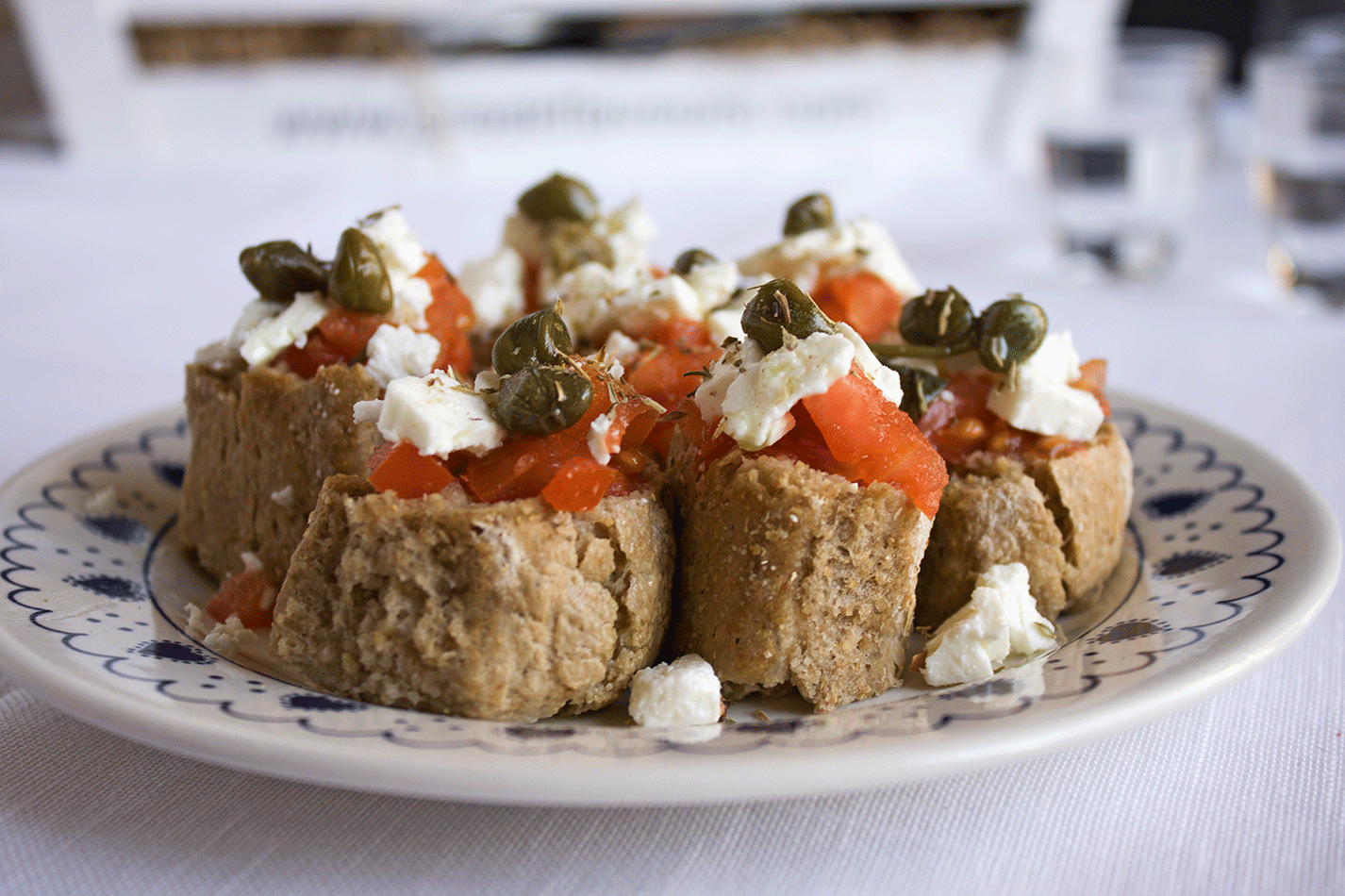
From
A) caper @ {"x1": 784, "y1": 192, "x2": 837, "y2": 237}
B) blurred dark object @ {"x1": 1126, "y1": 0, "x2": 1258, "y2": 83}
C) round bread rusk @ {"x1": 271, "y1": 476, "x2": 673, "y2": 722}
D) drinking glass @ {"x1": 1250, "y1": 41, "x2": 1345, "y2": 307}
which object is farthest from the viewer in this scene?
blurred dark object @ {"x1": 1126, "y1": 0, "x2": 1258, "y2": 83}

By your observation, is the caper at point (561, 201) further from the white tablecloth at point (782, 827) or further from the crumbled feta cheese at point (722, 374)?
the white tablecloth at point (782, 827)

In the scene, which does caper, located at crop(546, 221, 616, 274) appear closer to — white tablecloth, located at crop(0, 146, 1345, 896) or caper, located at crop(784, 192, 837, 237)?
caper, located at crop(784, 192, 837, 237)

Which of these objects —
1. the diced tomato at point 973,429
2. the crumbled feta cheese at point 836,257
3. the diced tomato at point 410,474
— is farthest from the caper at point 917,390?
the diced tomato at point 410,474

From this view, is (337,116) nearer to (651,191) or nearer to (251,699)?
(651,191)

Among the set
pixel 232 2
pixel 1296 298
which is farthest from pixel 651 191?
pixel 1296 298

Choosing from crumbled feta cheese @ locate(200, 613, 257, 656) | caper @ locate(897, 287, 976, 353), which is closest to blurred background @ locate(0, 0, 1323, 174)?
caper @ locate(897, 287, 976, 353)

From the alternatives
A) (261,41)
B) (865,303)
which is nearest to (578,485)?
(865,303)
